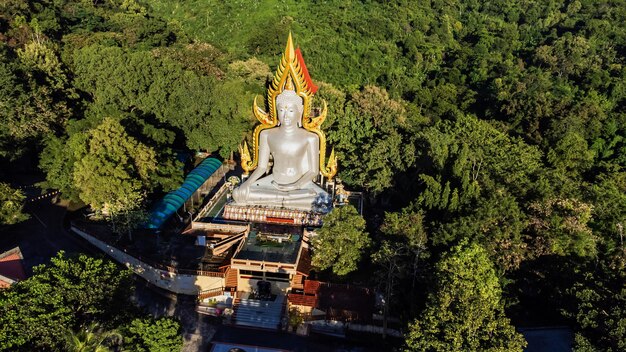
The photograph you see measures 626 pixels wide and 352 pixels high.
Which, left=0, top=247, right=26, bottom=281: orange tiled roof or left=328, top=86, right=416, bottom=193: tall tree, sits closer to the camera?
left=0, top=247, right=26, bottom=281: orange tiled roof

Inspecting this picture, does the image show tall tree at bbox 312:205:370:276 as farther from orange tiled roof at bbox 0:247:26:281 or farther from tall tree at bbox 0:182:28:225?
tall tree at bbox 0:182:28:225

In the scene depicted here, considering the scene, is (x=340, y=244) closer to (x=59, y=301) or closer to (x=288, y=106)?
(x=288, y=106)

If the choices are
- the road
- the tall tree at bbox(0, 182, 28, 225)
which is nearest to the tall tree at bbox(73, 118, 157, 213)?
the road

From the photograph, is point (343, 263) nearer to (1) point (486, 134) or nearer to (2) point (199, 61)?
(1) point (486, 134)

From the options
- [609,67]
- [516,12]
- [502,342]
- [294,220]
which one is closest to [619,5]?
[516,12]

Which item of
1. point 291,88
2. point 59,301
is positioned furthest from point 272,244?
point 59,301
